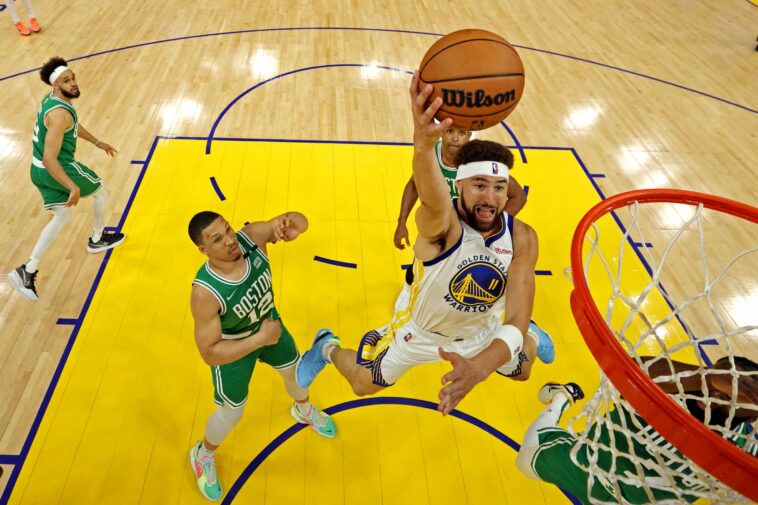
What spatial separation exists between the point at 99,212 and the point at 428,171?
3920 mm

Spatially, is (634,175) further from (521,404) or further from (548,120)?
(521,404)

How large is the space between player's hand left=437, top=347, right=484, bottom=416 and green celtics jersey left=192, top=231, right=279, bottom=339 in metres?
1.30

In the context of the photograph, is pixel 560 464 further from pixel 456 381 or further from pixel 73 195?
pixel 73 195

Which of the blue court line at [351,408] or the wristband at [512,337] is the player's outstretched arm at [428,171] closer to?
the wristband at [512,337]

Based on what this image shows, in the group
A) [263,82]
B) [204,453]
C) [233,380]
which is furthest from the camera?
[263,82]

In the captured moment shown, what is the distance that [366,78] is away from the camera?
805 centimetres

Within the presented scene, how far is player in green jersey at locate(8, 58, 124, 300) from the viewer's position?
406cm

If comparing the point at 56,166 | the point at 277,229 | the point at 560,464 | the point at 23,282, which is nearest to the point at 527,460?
the point at 560,464

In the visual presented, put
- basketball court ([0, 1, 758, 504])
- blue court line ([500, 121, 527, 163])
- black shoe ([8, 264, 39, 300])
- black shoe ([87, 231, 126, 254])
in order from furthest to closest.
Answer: blue court line ([500, 121, 527, 163])
black shoe ([87, 231, 126, 254])
black shoe ([8, 264, 39, 300])
basketball court ([0, 1, 758, 504])

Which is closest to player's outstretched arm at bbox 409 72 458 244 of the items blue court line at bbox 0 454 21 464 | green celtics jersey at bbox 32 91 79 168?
blue court line at bbox 0 454 21 464

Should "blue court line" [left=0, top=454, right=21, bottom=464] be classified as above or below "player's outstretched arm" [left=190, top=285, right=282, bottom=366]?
below

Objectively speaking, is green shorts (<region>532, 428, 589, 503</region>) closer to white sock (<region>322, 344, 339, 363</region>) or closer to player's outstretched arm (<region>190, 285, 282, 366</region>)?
white sock (<region>322, 344, 339, 363</region>)

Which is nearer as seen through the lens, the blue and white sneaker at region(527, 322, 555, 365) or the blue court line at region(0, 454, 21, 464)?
the blue court line at region(0, 454, 21, 464)

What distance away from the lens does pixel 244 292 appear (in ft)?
9.27
